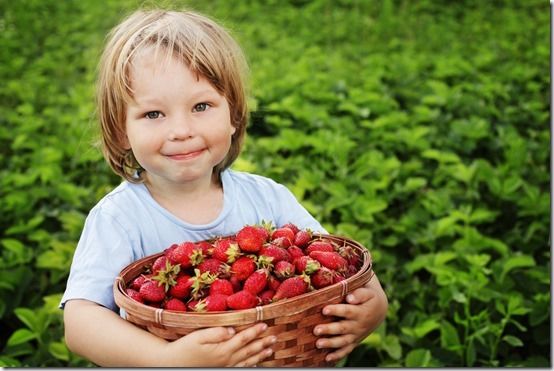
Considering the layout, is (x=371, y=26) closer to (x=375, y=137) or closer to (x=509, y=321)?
(x=375, y=137)

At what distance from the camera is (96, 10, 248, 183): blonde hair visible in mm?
1852

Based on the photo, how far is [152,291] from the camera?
5.58ft

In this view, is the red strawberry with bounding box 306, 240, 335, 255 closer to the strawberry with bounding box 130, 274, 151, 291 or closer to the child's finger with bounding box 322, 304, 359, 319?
the child's finger with bounding box 322, 304, 359, 319

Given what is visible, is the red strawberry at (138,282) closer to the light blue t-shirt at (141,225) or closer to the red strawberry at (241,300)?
the light blue t-shirt at (141,225)

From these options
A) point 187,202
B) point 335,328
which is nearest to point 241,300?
point 335,328

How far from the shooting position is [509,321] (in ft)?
9.33

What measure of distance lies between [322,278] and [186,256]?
1.00 feet

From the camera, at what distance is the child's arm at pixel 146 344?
1595 mm

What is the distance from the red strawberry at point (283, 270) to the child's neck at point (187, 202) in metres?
0.38

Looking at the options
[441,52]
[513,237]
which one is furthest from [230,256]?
[441,52]

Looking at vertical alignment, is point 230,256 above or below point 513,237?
above

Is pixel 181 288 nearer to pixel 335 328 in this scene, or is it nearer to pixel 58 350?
pixel 335 328

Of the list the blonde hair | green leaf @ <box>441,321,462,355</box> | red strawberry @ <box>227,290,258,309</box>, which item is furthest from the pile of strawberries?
green leaf @ <box>441,321,462,355</box>

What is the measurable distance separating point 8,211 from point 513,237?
228 centimetres
